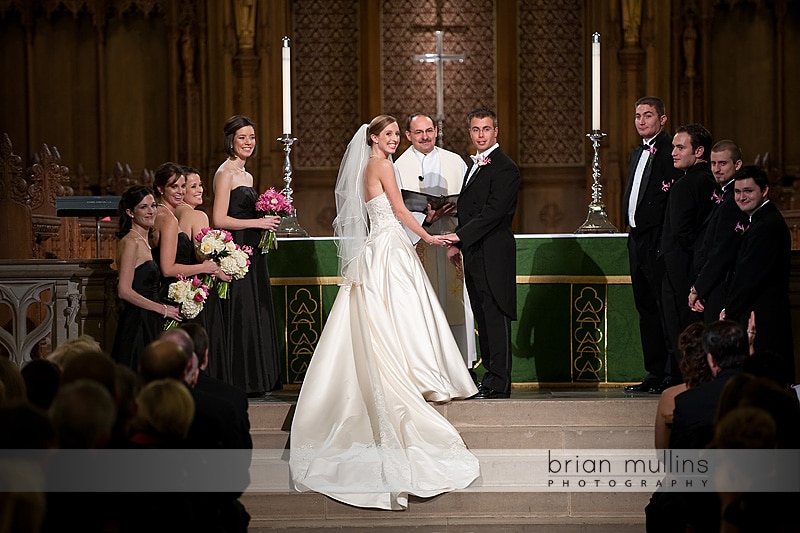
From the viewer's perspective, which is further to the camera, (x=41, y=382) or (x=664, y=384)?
(x=664, y=384)

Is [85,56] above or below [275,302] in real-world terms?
above

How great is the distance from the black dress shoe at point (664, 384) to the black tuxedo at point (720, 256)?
822 mm

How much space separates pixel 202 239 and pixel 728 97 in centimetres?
620

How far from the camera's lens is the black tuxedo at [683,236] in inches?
282

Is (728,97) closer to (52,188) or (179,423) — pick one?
(52,188)

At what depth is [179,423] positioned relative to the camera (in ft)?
12.3

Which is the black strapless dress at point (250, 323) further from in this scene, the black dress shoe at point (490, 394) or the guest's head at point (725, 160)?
the guest's head at point (725, 160)

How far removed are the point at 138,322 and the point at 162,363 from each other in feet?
9.47

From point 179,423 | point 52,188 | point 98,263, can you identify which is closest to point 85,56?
point 52,188

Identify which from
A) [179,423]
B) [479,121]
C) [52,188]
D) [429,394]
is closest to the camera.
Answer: [179,423]

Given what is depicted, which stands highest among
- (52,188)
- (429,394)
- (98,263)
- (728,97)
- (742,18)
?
(742,18)

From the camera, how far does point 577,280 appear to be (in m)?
8.29

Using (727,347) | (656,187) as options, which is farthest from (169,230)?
(727,347)

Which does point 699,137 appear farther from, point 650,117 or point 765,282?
point 765,282
